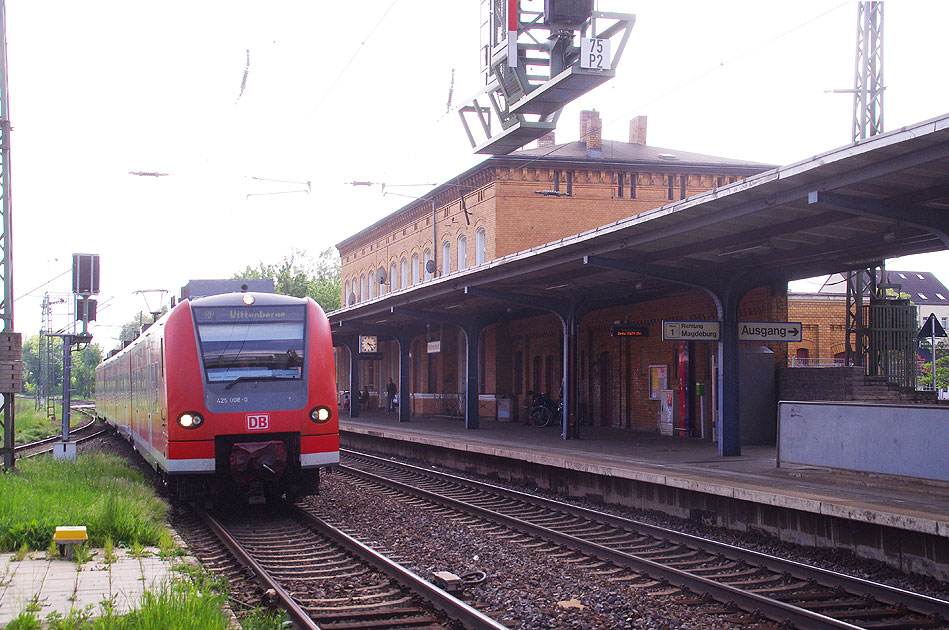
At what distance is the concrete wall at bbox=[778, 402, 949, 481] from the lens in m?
10.2

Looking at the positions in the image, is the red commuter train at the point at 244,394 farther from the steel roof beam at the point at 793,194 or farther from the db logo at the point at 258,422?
the steel roof beam at the point at 793,194

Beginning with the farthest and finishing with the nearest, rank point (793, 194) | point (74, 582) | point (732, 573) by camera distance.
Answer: point (793, 194) < point (732, 573) < point (74, 582)

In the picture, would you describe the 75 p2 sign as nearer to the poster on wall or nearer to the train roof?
the train roof

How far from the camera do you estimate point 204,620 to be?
203 inches

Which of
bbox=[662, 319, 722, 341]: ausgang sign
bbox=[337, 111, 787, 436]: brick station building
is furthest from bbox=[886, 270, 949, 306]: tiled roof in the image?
bbox=[662, 319, 722, 341]: ausgang sign

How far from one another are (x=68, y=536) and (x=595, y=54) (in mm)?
6085

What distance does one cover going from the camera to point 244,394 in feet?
34.7

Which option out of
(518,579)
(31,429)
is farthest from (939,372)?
(518,579)

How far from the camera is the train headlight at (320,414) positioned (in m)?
10.9

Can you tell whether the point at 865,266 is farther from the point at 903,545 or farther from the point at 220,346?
the point at 220,346

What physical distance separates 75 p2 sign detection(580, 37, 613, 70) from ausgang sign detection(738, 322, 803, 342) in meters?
7.90

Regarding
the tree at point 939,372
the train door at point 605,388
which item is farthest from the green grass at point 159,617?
the tree at point 939,372

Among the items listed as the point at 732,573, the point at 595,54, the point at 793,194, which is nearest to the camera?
the point at 732,573

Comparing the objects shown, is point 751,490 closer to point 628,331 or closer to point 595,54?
point 595,54
